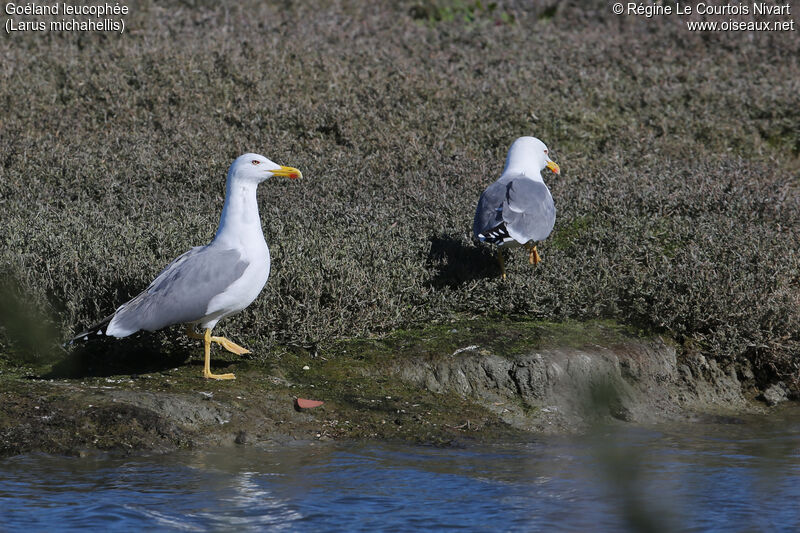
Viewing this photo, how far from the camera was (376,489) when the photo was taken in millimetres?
4805

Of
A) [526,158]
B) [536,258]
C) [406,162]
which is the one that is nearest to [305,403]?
[536,258]

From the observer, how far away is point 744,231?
861 cm

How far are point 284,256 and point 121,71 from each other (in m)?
5.88

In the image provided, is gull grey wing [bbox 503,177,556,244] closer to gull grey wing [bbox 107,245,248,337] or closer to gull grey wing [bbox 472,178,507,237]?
gull grey wing [bbox 472,178,507,237]

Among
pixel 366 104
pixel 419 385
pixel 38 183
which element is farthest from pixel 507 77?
pixel 419 385

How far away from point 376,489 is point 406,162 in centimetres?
606

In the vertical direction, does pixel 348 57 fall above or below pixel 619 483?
above

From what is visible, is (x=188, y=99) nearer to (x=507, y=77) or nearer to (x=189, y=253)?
(x=507, y=77)

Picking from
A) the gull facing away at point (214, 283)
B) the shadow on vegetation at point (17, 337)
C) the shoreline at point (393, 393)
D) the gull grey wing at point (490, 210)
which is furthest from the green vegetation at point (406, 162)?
the gull facing away at point (214, 283)

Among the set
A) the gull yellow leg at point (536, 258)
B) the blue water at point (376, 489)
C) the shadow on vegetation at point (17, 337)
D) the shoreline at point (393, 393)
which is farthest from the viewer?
the gull yellow leg at point (536, 258)

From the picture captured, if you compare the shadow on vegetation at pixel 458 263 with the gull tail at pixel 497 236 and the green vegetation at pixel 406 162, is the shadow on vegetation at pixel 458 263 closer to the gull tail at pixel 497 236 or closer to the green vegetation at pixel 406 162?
the green vegetation at pixel 406 162

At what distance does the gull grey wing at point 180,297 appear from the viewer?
5.67 meters

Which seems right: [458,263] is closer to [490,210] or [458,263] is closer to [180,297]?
[490,210]

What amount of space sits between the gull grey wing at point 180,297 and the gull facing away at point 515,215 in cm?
205
